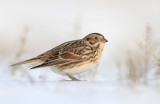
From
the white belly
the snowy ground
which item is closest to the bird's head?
the white belly

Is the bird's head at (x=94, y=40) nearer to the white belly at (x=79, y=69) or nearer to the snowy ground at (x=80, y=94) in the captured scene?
the white belly at (x=79, y=69)

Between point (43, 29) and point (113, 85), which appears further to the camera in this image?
point (43, 29)

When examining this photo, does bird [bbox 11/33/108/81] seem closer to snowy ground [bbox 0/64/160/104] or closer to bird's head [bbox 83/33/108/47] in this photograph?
bird's head [bbox 83/33/108/47]

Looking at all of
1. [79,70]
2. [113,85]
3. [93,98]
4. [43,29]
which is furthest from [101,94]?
[43,29]

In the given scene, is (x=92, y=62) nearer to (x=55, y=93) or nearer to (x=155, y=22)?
(x=55, y=93)

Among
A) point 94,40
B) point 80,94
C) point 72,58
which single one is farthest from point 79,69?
point 80,94

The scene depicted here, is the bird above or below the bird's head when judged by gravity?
below

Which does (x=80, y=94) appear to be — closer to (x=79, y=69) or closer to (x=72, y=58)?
(x=79, y=69)
